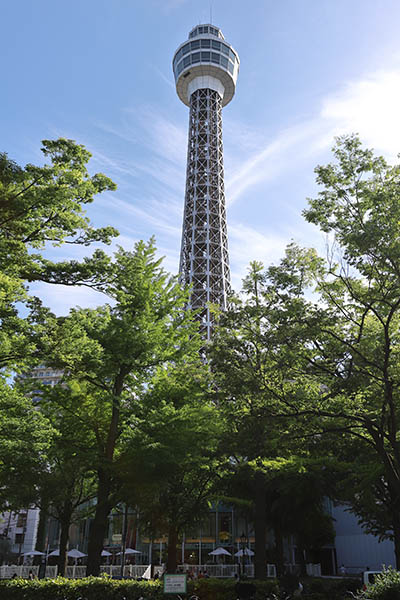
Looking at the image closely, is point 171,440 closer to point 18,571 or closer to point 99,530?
point 99,530

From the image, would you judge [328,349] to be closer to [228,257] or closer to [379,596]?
[379,596]

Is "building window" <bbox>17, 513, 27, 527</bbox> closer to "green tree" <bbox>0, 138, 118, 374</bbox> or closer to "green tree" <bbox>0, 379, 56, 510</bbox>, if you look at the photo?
"green tree" <bbox>0, 379, 56, 510</bbox>

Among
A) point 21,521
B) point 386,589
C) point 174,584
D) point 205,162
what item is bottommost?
point 174,584

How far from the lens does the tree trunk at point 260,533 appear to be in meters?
20.1

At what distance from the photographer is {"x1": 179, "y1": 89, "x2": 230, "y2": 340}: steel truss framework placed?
82.6 meters

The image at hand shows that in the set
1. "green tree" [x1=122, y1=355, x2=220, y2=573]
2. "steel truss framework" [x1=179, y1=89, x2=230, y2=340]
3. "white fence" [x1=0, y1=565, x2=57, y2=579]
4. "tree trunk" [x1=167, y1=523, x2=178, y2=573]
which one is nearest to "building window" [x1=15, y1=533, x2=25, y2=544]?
"steel truss framework" [x1=179, y1=89, x2=230, y2=340]

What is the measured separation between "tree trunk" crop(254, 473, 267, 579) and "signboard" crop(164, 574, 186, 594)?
27.0 ft

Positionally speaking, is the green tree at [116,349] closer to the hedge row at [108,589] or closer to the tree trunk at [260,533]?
the hedge row at [108,589]

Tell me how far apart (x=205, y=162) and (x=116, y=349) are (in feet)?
260

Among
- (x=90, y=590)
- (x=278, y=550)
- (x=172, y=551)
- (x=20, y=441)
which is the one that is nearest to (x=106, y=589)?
(x=90, y=590)

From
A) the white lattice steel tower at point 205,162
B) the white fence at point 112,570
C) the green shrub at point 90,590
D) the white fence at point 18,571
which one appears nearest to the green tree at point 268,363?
the green shrub at point 90,590

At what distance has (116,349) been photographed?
1706cm

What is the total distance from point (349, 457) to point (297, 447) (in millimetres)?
6006

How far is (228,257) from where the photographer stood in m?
87.4
